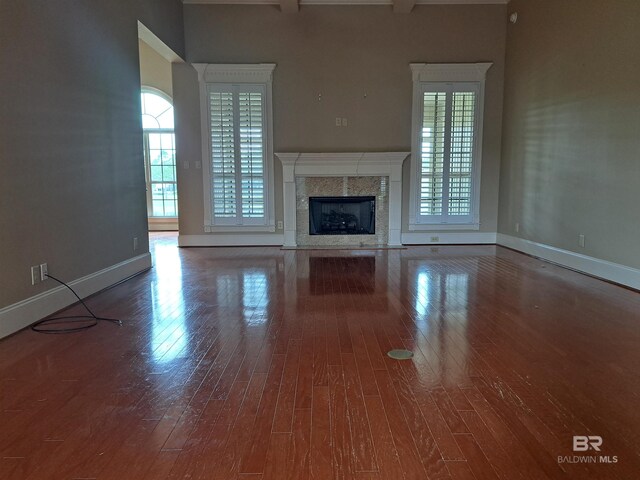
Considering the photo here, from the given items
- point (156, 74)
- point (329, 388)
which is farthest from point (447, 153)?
point (156, 74)

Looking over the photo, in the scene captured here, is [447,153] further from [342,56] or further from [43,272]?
[43,272]

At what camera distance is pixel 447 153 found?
Answer: 676 cm

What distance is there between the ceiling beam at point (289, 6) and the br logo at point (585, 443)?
6.41 metres

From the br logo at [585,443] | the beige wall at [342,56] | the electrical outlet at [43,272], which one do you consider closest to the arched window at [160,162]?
the beige wall at [342,56]

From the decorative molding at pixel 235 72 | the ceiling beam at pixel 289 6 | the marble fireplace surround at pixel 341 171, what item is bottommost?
the marble fireplace surround at pixel 341 171

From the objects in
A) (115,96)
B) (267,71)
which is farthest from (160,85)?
(115,96)

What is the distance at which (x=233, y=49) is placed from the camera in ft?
21.4

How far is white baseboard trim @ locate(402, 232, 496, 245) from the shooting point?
6963 mm

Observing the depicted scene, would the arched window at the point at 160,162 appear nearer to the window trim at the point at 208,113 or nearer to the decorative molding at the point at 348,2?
the window trim at the point at 208,113

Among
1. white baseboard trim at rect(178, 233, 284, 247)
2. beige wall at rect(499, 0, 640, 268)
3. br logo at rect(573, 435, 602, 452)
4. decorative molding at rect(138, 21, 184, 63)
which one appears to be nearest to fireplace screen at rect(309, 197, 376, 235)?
white baseboard trim at rect(178, 233, 284, 247)

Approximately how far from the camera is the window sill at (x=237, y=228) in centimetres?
682

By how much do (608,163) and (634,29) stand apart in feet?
4.06

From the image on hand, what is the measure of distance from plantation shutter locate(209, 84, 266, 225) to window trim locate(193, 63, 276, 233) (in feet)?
0.21

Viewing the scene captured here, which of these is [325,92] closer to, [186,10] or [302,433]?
[186,10]
